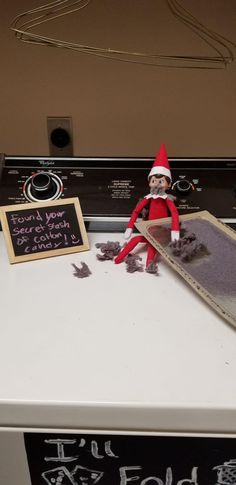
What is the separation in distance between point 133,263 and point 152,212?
0.12 m

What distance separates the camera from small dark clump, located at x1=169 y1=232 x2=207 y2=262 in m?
0.62

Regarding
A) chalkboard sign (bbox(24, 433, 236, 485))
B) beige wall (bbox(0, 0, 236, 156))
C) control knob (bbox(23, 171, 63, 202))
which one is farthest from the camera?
beige wall (bbox(0, 0, 236, 156))

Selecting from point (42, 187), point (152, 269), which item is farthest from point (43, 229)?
point (152, 269)

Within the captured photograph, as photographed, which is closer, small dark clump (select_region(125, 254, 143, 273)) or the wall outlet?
small dark clump (select_region(125, 254, 143, 273))

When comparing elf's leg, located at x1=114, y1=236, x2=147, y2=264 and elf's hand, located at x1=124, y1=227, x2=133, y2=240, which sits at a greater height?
elf's hand, located at x1=124, y1=227, x2=133, y2=240

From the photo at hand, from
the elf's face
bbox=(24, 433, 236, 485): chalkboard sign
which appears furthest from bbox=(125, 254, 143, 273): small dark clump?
bbox=(24, 433, 236, 485): chalkboard sign

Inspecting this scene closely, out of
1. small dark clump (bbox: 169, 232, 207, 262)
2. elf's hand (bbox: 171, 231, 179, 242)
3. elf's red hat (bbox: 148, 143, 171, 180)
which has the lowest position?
small dark clump (bbox: 169, 232, 207, 262)

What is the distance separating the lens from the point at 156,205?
2.35 ft

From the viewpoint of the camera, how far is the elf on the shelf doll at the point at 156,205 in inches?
26.6

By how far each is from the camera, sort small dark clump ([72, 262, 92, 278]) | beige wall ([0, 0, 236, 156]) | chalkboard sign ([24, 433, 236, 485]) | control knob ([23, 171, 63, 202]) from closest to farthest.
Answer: chalkboard sign ([24, 433, 236, 485])
small dark clump ([72, 262, 92, 278])
control knob ([23, 171, 63, 202])
beige wall ([0, 0, 236, 156])

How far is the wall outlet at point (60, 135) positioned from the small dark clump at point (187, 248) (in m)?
0.44

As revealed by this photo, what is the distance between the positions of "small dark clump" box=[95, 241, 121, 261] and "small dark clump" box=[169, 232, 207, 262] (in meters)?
0.10

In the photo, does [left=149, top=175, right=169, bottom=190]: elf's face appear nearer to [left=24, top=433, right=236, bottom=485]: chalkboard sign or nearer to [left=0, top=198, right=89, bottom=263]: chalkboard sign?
[left=0, top=198, right=89, bottom=263]: chalkboard sign

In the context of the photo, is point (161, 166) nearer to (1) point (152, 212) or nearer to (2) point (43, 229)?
(1) point (152, 212)
